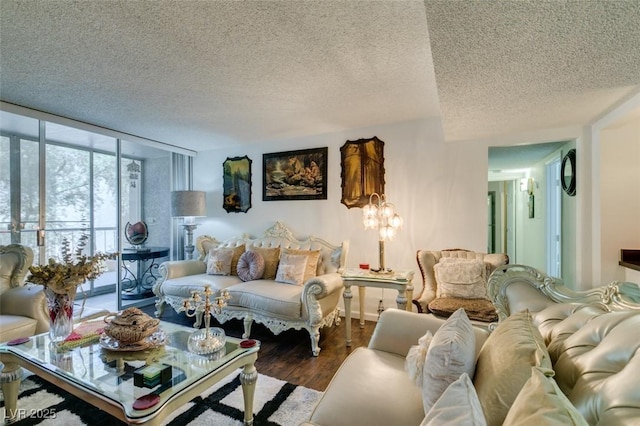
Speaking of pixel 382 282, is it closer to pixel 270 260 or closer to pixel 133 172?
pixel 270 260

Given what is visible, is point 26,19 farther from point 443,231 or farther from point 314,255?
point 443,231

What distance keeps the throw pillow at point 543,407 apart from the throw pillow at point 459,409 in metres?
0.07

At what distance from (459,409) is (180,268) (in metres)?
3.57

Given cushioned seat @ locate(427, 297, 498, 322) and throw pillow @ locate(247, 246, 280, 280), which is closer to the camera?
cushioned seat @ locate(427, 297, 498, 322)

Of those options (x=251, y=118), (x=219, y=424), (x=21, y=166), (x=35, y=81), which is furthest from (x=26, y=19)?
(x=219, y=424)

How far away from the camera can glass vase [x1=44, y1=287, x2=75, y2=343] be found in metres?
1.76

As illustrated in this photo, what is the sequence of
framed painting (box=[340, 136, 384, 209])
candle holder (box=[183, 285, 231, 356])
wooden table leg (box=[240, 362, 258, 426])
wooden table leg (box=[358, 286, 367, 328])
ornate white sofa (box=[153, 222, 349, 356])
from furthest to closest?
1. framed painting (box=[340, 136, 384, 209])
2. wooden table leg (box=[358, 286, 367, 328])
3. ornate white sofa (box=[153, 222, 349, 356])
4. candle holder (box=[183, 285, 231, 356])
5. wooden table leg (box=[240, 362, 258, 426])

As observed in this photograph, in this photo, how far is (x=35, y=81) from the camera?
2.35 m

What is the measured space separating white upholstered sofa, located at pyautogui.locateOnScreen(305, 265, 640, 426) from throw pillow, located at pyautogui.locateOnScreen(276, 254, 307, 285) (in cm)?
143

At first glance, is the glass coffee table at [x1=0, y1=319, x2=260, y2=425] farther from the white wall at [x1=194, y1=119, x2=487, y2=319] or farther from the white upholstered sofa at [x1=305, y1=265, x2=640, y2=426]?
the white wall at [x1=194, y1=119, x2=487, y2=319]

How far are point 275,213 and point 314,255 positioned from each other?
116 centimetres

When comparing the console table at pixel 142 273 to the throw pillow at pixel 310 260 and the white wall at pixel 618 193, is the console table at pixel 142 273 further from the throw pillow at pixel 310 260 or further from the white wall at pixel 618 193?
the white wall at pixel 618 193

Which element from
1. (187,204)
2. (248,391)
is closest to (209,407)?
(248,391)

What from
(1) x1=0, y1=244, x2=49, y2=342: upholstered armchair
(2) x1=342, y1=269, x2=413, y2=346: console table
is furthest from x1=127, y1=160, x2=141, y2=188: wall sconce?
(2) x1=342, y1=269, x2=413, y2=346: console table
